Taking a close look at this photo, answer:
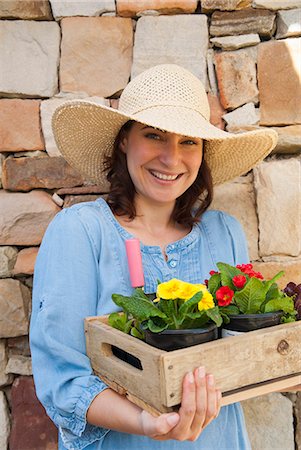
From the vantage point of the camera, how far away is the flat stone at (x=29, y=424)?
1446 mm

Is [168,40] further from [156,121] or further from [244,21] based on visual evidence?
[156,121]

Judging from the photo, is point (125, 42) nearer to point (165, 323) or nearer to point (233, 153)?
point (233, 153)

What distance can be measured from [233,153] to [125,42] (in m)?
0.52

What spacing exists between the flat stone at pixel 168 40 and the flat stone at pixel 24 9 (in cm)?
31

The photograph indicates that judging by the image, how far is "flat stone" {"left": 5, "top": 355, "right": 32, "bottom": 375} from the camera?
1.46 m

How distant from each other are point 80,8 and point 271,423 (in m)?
1.47

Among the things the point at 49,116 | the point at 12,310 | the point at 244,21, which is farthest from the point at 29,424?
the point at 244,21

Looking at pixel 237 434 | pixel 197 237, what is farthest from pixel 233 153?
pixel 237 434

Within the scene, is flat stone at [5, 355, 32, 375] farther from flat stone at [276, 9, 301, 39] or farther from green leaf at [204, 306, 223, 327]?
flat stone at [276, 9, 301, 39]

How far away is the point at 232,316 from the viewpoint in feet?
2.98

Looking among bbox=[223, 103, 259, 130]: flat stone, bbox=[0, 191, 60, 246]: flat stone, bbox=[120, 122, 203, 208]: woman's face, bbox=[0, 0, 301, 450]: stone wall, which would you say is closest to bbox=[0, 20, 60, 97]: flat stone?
bbox=[0, 0, 301, 450]: stone wall

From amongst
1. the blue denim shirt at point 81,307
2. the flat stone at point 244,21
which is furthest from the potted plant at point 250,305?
the flat stone at point 244,21

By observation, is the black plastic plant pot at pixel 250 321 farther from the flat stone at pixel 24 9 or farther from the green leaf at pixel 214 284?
the flat stone at pixel 24 9

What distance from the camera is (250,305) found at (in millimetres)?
925
